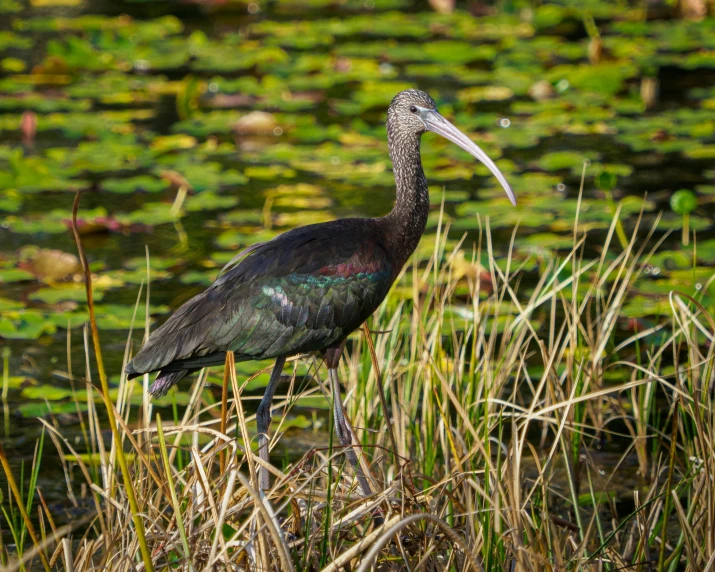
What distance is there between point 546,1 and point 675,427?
322 inches

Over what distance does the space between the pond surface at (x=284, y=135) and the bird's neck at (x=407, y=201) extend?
118cm

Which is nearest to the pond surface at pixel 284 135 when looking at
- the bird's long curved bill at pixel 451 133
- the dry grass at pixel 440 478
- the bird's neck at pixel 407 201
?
the dry grass at pixel 440 478

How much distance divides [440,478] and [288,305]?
0.89 m

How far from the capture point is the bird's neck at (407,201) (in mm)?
3961

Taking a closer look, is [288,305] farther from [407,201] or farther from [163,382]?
[407,201]

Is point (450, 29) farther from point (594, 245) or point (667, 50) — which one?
point (594, 245)

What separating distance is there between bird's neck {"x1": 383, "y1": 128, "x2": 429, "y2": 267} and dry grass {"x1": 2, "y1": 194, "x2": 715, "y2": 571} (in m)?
0.33

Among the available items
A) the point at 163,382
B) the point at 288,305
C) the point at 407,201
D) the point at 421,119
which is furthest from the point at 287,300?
the point at 421,119

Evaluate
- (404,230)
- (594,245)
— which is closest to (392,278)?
(404,230)

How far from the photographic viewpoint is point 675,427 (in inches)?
131

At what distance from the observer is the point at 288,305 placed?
372cm

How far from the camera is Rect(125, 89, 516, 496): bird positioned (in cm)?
365

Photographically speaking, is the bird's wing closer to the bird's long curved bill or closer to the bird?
the bird

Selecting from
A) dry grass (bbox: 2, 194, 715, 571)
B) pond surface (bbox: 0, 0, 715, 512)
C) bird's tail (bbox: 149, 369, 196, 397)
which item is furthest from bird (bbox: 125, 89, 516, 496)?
pond surface (bbox: 0, 0, 715, 512)
